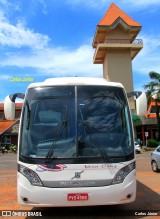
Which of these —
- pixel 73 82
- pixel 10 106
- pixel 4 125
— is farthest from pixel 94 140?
pixel 4 125

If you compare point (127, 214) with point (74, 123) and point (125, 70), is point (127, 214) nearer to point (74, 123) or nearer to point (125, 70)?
point (74, 123)

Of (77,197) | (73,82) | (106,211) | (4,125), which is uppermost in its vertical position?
(73,82)

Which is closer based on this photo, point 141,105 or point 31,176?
point 31,176

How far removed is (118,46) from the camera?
49.5m

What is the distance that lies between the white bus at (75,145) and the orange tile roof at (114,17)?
143 feet

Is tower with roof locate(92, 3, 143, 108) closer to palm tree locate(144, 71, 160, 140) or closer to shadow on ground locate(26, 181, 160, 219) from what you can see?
palm tree locate(144, 71, 160, 140)

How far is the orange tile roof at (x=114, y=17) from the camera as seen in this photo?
50.8 m

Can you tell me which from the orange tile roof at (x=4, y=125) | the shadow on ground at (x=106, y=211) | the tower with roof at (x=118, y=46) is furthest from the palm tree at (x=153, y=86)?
the shadow on ground at (x=106, y=211)

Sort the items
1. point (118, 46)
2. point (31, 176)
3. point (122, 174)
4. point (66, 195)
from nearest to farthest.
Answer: point (66, 195), point (31, 176), point (122, 174), point (118, 46)

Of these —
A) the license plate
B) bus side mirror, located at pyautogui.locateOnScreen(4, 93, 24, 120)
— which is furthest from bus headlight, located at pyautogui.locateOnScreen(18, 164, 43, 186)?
bus side mirror, located at pyautogui.locateOnScreen(4, 93, 24, 120)

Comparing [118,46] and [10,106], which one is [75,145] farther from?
[118,46]

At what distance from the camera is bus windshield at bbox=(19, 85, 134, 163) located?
7340 millimetres

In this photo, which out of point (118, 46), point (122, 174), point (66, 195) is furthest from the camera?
point (118, 46)

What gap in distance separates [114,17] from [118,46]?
17.0 ft
